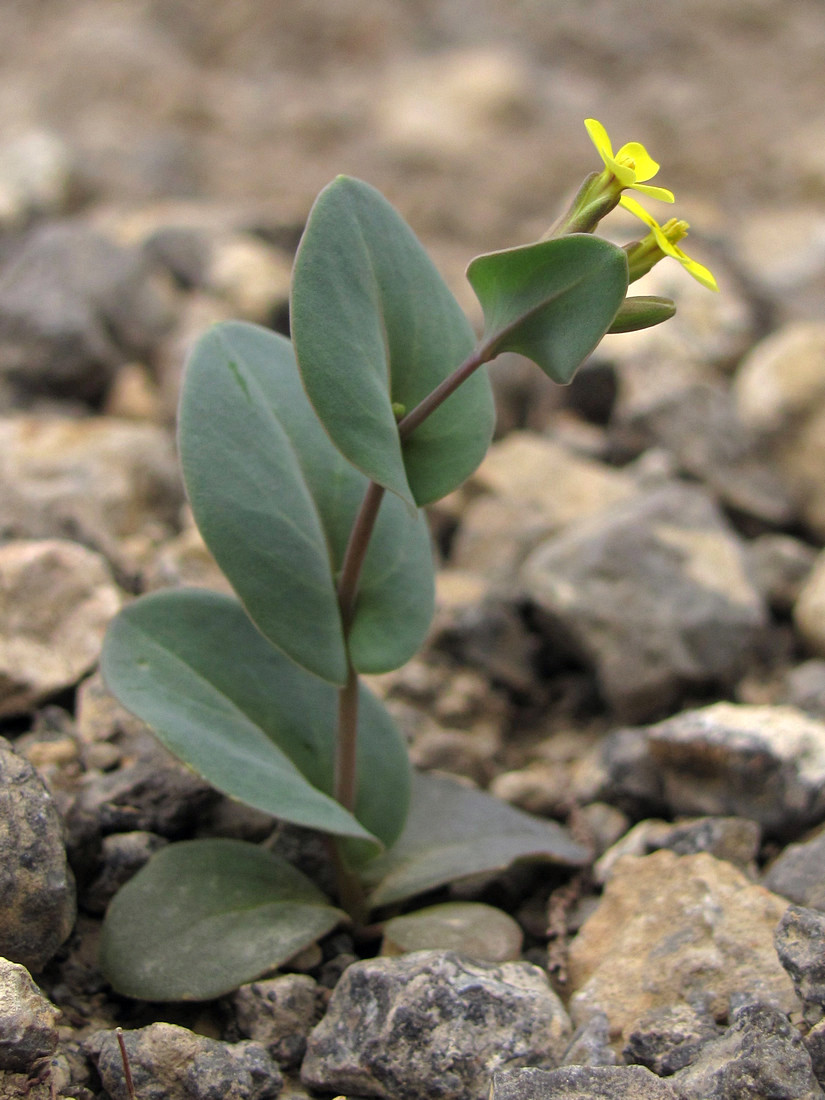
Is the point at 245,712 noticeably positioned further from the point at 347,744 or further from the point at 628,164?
the point at 628,164

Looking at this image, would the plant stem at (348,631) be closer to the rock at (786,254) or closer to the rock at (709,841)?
the rock at (709,841)

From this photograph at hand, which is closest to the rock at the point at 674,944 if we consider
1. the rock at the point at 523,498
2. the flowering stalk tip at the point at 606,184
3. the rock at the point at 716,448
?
the flowering stalk tip at the point at 606,184

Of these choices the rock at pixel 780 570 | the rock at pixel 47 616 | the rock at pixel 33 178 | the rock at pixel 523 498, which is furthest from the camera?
the rock at pixel 33 178

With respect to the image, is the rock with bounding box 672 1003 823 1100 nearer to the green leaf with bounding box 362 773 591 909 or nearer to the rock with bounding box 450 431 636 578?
the green leaf with bounding box 362 773 591 909

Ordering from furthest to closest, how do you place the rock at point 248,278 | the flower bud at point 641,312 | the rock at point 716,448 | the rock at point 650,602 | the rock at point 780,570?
the rock at point 248,278 → the rock at point 716,448 → the rock at point 780,570 → the rock at point 650,602 → the flower bud at point 641,312

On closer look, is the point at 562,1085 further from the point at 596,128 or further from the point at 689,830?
the point at 596,128

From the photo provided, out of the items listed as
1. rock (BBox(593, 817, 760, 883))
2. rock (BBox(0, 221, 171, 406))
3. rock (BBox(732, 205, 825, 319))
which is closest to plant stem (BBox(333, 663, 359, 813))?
rock (BBox(593, 817, 760, 883))

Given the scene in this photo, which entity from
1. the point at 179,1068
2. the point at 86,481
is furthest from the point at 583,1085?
the point at 86,481
